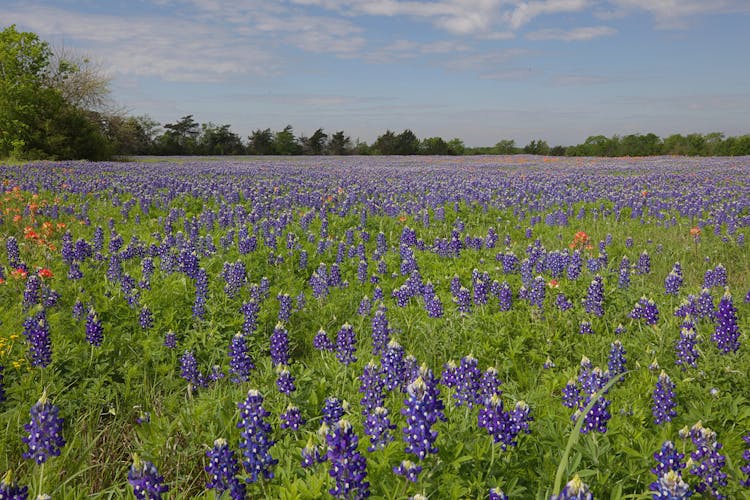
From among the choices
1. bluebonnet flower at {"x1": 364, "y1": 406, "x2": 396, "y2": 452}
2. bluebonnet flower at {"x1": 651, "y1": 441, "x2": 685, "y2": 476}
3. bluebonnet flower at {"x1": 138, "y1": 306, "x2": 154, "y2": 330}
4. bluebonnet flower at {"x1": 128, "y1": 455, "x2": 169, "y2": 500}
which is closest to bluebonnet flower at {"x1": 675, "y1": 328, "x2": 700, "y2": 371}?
bluebonnet flower at {"x1": 651, "y1": 441, "x2": 685, "y2": 476}

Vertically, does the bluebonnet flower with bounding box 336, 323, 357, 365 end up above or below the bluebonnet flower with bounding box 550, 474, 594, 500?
below

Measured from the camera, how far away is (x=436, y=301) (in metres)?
4.49

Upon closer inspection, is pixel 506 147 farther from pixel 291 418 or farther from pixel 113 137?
pixel 291 418

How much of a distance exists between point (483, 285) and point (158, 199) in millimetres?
8566

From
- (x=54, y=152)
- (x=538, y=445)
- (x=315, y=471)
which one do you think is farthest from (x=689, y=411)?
(x=54, y=152)

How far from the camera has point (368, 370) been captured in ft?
9.12

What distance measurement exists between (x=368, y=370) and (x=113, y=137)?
145 ft

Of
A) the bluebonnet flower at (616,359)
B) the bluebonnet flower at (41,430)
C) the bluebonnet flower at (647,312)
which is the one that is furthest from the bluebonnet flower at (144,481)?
the bluebonnet flower at (647,312)

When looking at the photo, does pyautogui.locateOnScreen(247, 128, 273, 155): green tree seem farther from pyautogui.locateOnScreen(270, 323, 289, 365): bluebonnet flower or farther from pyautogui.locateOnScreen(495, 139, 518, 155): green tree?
pyautogui.locateOnScreen(270, 323, 289, 365): bluebonnet flower

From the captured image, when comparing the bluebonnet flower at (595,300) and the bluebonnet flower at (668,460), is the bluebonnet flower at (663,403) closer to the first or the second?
the bluebonnet flower at (668,460)

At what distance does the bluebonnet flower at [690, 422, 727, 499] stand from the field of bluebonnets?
0.4 inches

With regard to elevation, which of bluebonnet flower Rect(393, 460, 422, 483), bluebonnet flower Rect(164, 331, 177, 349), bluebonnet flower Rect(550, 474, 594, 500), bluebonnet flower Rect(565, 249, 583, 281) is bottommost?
bluebonnet flower Rect(164, 331, 177, 349)

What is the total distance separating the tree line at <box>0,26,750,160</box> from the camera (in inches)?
1089

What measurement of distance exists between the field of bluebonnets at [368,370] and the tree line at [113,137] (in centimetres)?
2374
